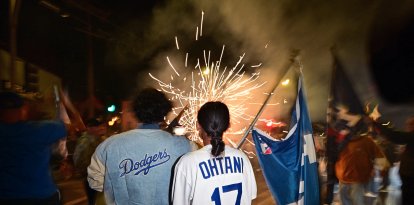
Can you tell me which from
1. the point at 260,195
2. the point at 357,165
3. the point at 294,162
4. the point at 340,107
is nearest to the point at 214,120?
the point at 294,162

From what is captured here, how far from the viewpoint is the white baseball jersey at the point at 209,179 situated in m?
2.32

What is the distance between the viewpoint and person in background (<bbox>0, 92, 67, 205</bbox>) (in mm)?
2871

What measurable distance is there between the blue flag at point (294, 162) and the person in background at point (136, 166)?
67.8 inches

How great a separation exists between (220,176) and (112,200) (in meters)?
0.79

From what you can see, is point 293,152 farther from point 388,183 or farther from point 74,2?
point 74,2

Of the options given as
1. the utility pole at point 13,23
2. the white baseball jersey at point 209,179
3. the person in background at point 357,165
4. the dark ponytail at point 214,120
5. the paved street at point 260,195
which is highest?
the utility pole at point 13,23

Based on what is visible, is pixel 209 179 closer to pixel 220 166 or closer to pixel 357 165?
pixel 220 166

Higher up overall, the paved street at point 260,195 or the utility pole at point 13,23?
the utility pole at point 13,23

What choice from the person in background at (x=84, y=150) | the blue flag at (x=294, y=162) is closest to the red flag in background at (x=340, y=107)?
the blue flag at (x=294, y=162)

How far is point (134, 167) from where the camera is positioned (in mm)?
2666

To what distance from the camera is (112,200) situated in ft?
8.79

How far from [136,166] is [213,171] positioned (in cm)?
58

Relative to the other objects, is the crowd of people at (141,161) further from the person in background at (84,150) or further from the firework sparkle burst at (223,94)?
the firework sparkle burst at (223,94)

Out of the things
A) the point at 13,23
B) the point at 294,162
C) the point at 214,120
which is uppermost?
the point at 13,23
